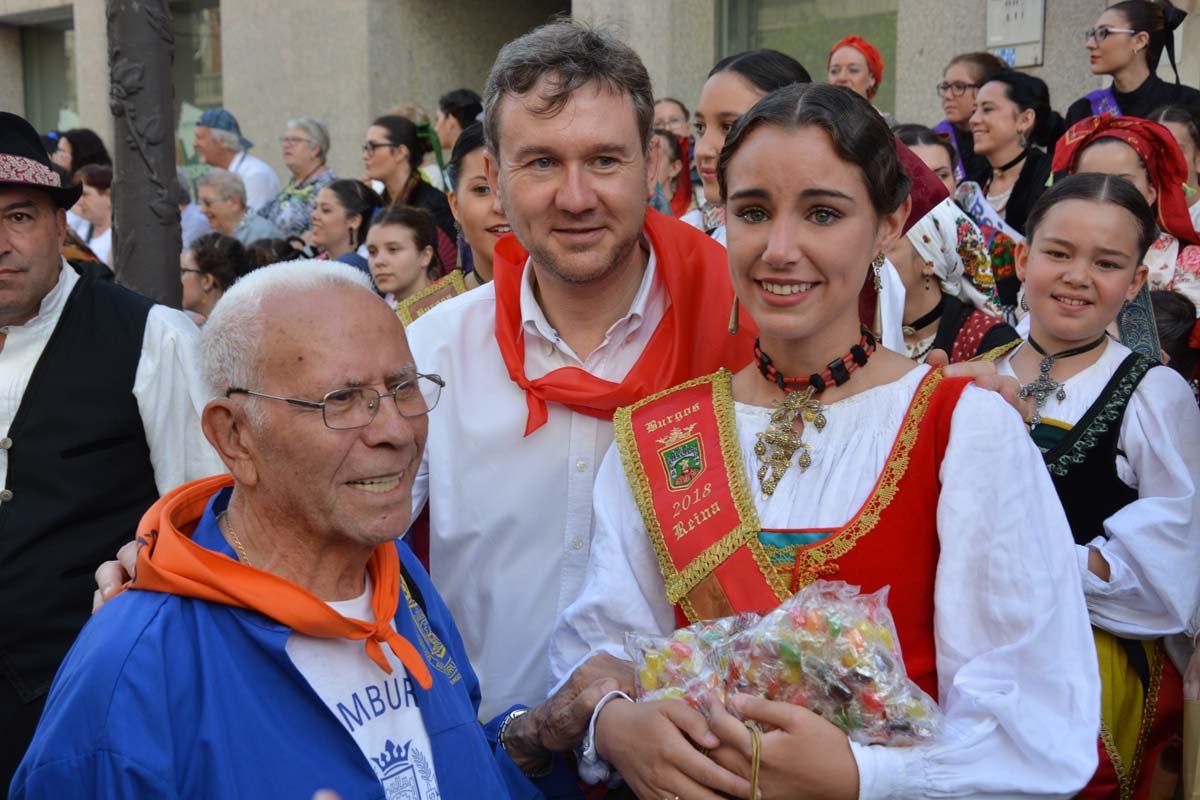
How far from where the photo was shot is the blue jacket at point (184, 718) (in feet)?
6.31

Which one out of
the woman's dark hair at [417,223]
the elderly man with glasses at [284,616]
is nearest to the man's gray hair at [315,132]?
the woman's dark hair at [417,223]

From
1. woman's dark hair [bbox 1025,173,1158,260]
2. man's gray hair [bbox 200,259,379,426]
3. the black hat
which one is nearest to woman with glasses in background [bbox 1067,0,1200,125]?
woman's dark hair [bbox 1025,173,1158,260]

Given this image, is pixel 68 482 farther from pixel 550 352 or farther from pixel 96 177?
pixel 96 177

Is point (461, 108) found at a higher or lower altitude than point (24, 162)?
higher

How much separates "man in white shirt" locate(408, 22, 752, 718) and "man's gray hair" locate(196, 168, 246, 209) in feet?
25.2

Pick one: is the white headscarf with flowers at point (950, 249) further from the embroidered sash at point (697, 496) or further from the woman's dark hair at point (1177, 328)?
the embroidered sash at point (697, 496)

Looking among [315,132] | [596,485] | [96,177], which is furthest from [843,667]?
[96,177]

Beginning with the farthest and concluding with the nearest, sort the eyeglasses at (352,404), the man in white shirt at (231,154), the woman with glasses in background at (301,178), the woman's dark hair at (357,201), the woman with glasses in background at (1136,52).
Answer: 1. the man in white shirt at (231,154)
2. the woman with glasses in background at (301,178)
3. the woman's dark hair at (357,201)
4. the woman with glasses in background at (1136,52)
5. the eyeglasses at (352,404)

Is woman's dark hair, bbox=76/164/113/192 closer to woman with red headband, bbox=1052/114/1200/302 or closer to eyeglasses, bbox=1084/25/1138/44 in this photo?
eyeglasses, bbox=1084/25/1138/44

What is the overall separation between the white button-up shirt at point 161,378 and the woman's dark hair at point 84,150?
8216 mm

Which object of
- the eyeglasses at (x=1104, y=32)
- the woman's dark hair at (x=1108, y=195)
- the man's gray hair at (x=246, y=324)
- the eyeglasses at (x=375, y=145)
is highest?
the eyeglasses at (x=1104, y=32)

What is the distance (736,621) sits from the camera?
91.0 inches

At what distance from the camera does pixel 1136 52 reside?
674 centimetres

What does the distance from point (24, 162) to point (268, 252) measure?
5223mm
